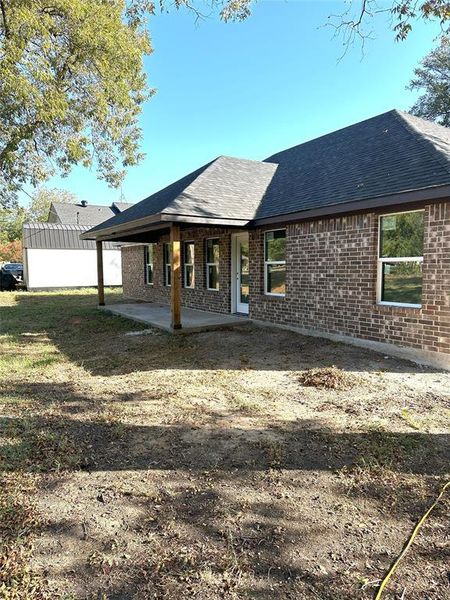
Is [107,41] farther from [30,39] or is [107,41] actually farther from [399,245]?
[399,245]

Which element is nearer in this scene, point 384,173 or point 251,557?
point 251,557

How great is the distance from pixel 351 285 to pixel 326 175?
319cm

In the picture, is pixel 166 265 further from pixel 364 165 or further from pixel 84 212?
pixel 84 212

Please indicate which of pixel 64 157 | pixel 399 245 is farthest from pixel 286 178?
pixel 64 157

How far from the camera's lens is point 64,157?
14.2 meters

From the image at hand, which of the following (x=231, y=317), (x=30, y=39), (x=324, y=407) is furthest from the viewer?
(x=231, y=317)

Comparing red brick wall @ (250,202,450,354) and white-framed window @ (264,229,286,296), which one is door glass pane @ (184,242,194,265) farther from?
white-framed window @ (264,229,286,296)

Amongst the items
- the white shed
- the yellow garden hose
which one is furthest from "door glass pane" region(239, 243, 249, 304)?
the white shed

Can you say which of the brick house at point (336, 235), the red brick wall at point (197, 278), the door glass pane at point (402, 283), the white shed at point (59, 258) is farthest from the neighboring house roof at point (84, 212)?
the door glass pane at point (402, 283)

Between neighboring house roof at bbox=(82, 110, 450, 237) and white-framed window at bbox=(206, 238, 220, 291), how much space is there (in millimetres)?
1996

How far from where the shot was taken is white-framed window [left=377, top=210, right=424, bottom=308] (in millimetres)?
6867

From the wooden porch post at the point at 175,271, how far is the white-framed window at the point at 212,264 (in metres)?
3.06

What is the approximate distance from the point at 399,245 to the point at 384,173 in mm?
1564

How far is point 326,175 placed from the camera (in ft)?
31.6
